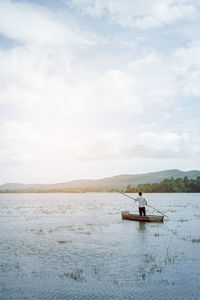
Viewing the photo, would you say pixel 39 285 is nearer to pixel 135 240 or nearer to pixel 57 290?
pixel 57 290

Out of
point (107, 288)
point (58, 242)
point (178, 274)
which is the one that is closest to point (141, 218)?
point (58, 242)

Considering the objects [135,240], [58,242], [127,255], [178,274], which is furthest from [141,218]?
[178,274]

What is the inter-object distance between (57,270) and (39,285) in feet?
7.44

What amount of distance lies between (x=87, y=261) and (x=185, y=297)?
6632 millimetres

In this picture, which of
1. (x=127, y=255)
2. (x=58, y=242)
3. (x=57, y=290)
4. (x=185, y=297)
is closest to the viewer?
(x=185, y=297)

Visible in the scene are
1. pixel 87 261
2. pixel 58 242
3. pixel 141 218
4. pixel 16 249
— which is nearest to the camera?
pixel 87 261

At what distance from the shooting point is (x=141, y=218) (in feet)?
120

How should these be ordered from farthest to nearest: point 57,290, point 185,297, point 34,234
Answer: point 34,234
point 57,290
point 185,297

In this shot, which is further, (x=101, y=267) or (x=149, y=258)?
(x=149, y=258)

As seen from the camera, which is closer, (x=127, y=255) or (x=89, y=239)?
(x=127, y=255)

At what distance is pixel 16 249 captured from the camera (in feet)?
67.5

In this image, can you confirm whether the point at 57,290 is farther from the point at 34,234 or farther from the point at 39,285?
the point at 34,234

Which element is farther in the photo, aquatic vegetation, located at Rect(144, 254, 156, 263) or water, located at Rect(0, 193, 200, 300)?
aquatic vegetation, located at Rect(144, 254, 156, 263)

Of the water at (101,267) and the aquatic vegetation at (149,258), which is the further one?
the aquatic vegetation at (149,258)
